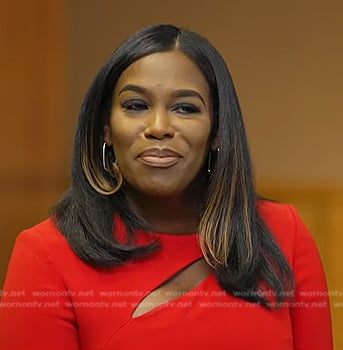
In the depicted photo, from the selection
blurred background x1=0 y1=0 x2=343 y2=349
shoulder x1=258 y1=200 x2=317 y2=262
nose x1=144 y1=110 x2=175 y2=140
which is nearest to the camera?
nose x1=144 y1=110 x2=175 y2=140

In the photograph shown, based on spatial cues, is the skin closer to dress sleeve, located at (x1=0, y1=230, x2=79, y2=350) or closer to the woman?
the woman

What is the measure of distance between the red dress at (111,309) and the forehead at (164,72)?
0.17 metres

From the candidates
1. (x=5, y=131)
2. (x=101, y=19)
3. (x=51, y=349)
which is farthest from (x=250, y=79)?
(x=51, y=349)

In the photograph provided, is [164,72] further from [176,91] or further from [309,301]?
[309,301]

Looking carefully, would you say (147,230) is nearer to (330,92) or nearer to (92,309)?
(92,309)

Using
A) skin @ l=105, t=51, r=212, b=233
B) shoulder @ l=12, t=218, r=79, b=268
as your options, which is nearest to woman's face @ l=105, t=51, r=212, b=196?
skin @ l=105, t=51, r=212, b=233

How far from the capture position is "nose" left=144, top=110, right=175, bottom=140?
0.73 metres

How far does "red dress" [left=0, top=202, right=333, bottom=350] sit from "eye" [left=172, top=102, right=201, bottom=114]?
0.15 m

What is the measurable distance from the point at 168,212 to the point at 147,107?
0.43 feet

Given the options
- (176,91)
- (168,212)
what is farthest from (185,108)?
(168,212)

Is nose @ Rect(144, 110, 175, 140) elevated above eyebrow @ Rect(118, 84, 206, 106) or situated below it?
below

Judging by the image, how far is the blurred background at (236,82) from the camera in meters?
0.95

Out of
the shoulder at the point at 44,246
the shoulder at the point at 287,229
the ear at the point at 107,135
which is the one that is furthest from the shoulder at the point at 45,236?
the shoulder at the point at 287,229

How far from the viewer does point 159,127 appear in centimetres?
73
